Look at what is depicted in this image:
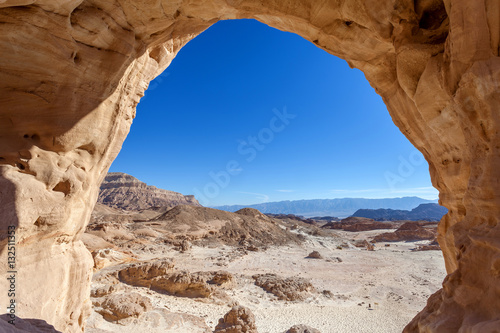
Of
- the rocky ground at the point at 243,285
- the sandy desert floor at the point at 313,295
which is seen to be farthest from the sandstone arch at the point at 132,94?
the rocky ground at the point at 243,285

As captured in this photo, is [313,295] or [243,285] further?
[243,285]

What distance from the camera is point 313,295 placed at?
53.3 ft

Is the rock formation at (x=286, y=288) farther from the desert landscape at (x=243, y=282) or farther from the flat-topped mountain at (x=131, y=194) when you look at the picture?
the flat-topped mountain at (x=131, y=194)

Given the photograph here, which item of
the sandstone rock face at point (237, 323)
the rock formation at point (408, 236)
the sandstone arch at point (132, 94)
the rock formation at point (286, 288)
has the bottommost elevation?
the rock formation at point (408, 236)

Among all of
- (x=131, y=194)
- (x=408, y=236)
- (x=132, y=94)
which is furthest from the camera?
(x=131, y=194)

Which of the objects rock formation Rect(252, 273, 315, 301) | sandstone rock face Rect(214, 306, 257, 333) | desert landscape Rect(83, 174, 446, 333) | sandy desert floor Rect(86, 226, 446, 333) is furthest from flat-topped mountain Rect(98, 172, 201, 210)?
sandstone rock face Rect(214, 306, 257, 333)

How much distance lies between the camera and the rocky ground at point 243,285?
1032 centimetres

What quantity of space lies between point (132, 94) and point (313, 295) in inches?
639

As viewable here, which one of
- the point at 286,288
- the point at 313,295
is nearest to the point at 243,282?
the point at 286,288

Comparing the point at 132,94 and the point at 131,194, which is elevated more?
the point at 132,94

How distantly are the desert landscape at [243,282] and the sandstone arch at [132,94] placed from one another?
5.47 metres

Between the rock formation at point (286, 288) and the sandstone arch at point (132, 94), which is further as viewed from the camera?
the rock formation at point (286, 288)

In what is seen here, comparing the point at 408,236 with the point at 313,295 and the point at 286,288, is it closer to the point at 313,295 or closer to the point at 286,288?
the point at 313,295

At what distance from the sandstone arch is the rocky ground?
5270 mm
